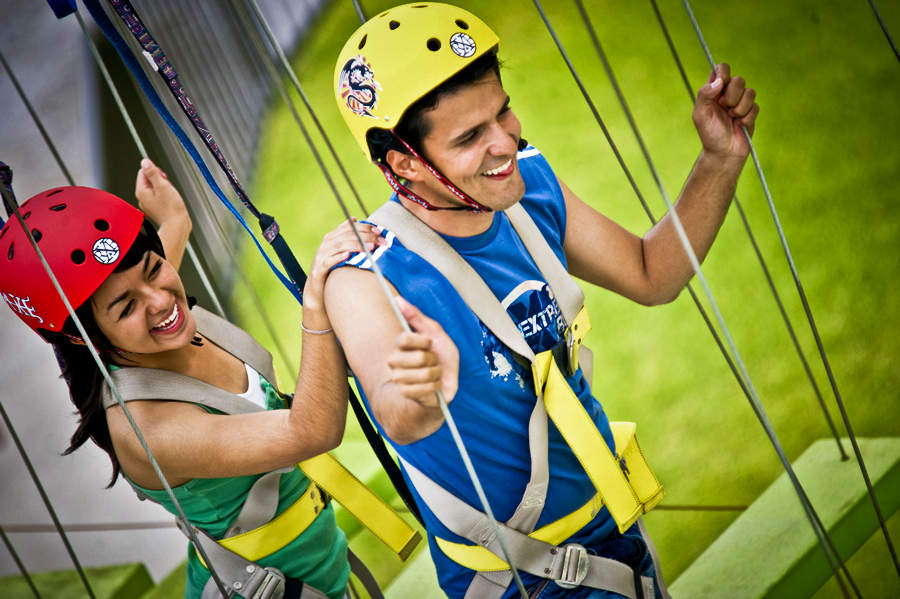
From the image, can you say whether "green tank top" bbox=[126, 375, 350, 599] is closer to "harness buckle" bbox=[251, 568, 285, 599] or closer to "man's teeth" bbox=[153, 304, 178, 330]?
"harness buckle" bbox=[251, 568, 285, 599]

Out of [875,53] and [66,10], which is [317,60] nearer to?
[66,10]

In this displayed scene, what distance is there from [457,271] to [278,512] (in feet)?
2.47

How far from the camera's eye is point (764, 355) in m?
2.45

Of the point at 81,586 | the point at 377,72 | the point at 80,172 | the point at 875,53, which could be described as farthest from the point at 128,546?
the point at 875,53

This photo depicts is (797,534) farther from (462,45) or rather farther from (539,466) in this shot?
(462,45)

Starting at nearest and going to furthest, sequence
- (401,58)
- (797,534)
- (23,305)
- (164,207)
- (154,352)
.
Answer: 1. (401,58)
2. (23,305)
3. (154,352)
4. (164,207)
5. (797,534)

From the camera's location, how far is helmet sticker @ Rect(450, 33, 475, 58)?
1.02m

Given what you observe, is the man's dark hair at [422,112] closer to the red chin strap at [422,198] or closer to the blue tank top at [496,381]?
the red chin strap at [422,198]

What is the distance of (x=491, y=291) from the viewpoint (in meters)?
1.11

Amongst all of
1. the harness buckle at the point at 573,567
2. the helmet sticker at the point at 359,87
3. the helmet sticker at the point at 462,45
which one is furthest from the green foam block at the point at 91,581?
the helmet sticker at the point at 462,45

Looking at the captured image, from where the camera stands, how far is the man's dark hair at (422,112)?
3.39 feet

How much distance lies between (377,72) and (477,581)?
83 cm

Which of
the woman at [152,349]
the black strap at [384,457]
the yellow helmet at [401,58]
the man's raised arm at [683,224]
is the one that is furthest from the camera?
the black strap at [384,457]

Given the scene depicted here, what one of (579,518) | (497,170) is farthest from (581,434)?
(497,170)
